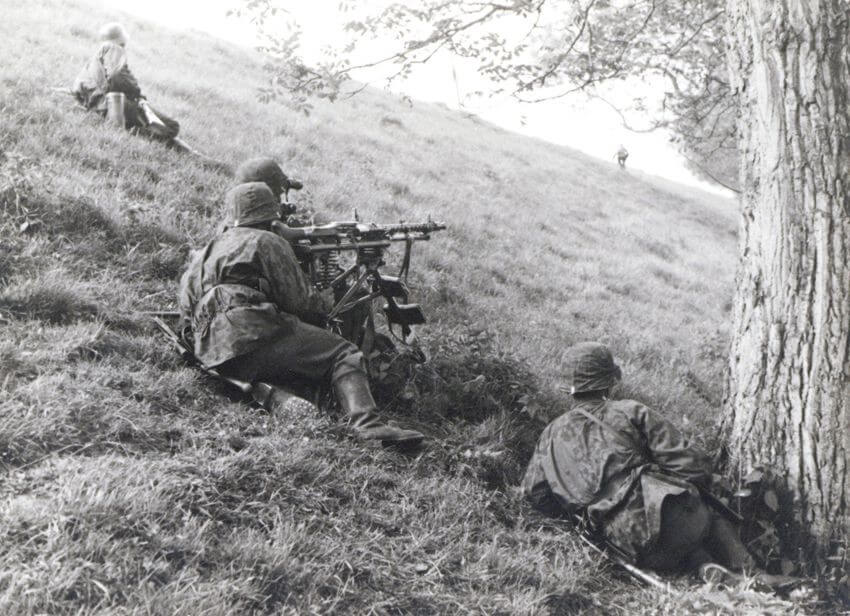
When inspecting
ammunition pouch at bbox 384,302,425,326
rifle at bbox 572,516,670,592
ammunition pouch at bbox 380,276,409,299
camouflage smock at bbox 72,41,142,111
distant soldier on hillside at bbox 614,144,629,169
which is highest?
distant soldier on hillside at bbox 614,144,629,169

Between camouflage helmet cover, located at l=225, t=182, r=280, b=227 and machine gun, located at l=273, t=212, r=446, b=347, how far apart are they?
0.78 feet

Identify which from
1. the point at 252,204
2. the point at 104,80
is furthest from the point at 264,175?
the point at 104,80

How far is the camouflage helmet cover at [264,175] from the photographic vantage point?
5.34 metres

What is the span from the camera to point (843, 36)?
4.18 meters

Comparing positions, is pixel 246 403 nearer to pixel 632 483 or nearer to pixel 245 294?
pixel 245 294

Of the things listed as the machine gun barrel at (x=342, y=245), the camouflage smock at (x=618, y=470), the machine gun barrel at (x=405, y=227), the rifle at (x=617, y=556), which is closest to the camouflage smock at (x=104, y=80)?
the machine gun barrel at (x=342, y=245)

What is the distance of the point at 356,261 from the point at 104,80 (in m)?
5.44

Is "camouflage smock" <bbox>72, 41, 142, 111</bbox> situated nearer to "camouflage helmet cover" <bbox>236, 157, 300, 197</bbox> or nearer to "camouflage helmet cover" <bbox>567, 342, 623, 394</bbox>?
"camouflage helmet cover" <bbox>236, 157, 300, 197</bbox>

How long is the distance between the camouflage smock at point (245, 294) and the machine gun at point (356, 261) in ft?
1.39

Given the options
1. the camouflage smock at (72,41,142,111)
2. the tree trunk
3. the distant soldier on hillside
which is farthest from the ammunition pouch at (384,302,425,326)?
the distant soldier on hillside

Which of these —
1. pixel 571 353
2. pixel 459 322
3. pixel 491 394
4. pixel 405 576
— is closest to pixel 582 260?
pixel 459 322

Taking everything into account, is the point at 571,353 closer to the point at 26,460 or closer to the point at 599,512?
the point at 599,512

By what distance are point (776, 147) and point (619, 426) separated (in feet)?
6.31

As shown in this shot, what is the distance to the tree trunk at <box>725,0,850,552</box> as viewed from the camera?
13.7 ft
